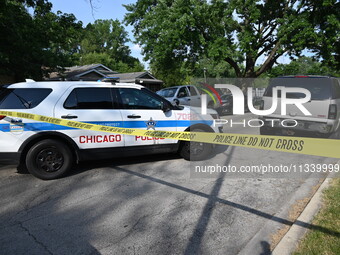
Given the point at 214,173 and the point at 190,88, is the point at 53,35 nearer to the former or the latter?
the point at 190,88

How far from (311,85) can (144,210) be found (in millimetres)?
5575

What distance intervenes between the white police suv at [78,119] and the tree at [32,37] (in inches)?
221

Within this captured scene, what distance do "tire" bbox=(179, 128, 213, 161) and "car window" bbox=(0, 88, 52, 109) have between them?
2978 mm

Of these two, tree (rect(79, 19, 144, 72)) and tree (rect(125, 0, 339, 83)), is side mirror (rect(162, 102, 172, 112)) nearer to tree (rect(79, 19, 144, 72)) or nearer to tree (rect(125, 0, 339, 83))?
tree (rect(125, 0, 339, 83))

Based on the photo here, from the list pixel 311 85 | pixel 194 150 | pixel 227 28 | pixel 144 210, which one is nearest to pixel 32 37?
pixel 194 150

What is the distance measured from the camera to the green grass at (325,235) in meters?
2.56

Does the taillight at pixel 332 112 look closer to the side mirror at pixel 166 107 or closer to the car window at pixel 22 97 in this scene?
the side mirror at pixel 166 107

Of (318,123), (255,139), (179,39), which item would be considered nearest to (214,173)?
(255,139)

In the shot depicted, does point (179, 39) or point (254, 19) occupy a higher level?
point (254, 19)

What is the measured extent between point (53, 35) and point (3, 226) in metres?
10.3

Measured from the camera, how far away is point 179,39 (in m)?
18.6

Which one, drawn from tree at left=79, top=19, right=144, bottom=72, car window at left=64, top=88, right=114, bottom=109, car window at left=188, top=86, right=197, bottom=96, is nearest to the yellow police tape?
car window at left=64, top=88, right=114, bottom=109

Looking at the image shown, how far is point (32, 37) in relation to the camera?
1050cm

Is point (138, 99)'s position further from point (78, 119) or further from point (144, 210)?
point (144, 210)
